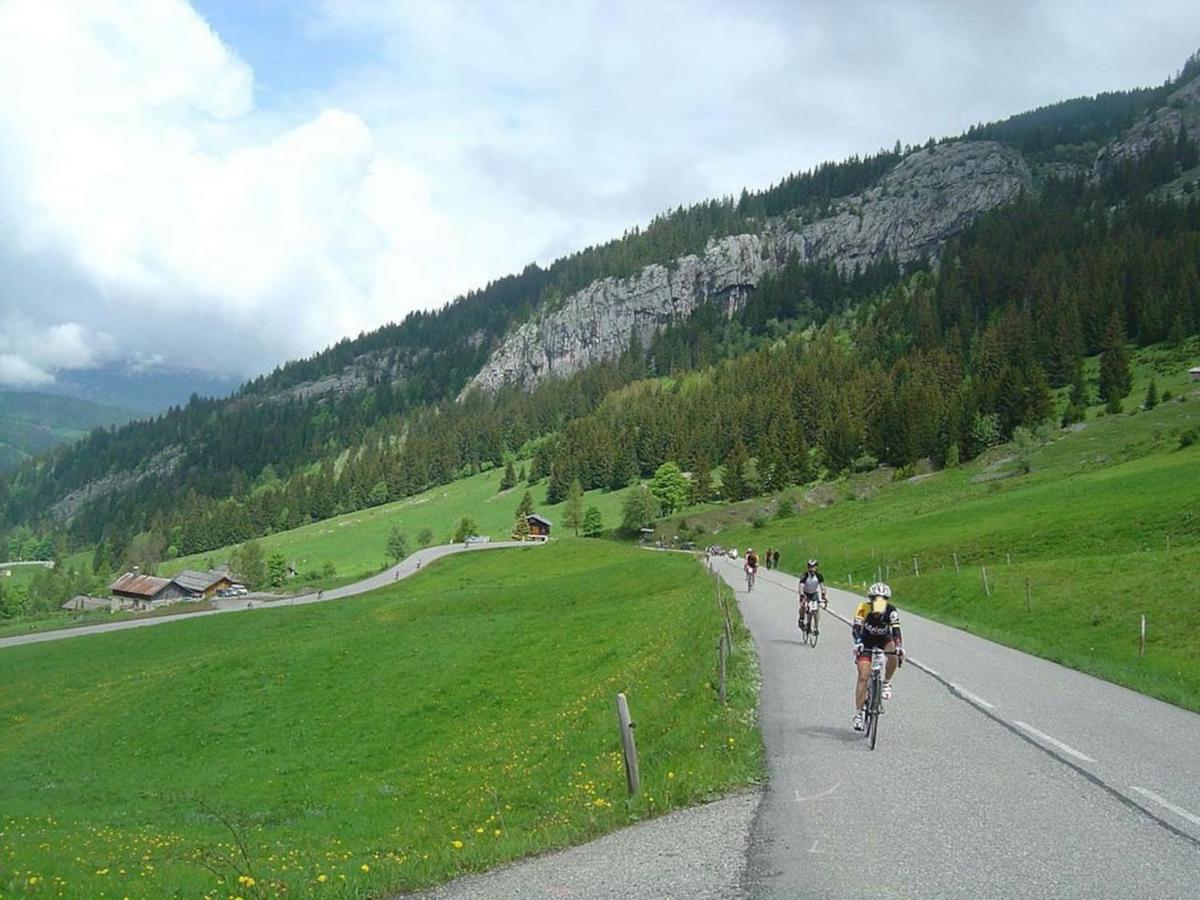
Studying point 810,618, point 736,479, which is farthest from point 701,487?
point 810,618

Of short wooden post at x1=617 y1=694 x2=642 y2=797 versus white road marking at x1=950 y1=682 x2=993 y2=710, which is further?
white road marking at x1=950 y1=682 x2=993 y2=710

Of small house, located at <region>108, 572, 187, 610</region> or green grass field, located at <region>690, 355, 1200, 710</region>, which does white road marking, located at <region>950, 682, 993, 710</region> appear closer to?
green grass field, located at <region>690, 355, 1200, 710</region>

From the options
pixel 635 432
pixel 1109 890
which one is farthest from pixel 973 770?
pixel 635 432

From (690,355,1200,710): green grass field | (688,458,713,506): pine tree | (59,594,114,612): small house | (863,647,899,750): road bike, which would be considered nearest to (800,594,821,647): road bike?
(690,355,1200,710): green grass field

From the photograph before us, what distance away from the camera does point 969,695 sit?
16.9m

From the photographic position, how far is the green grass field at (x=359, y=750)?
38.2ft

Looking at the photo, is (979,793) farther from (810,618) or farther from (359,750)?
(359,750)

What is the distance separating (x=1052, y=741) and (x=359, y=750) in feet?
60.8

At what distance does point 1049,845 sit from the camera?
8242 mm

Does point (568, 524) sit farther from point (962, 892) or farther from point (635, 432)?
point (962, 892)

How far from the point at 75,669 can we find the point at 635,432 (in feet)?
403

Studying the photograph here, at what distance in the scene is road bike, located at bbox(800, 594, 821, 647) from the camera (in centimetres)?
2583

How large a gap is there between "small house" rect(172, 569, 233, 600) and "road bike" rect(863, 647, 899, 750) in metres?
126

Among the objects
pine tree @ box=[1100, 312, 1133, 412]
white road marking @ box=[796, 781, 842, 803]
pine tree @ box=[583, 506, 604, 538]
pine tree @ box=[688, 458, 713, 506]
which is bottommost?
white road marking @ box=[796, 781, 842, 803]
